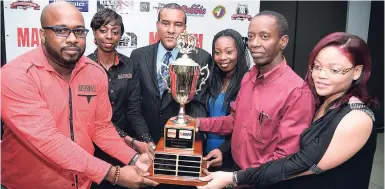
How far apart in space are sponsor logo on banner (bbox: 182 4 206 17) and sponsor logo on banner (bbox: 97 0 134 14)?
543 mm

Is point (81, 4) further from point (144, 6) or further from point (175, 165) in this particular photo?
point (175, 165)

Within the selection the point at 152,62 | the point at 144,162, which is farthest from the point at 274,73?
the point at 152,62

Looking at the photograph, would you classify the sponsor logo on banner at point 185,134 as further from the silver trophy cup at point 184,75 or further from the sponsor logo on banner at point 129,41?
the sponsor logo on banner at point 129,41

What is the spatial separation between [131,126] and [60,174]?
756mm

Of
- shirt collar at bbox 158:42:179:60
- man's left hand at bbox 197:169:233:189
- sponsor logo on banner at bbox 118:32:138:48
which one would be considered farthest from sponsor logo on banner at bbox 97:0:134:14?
man's left hand at bbox 197:169:233:189

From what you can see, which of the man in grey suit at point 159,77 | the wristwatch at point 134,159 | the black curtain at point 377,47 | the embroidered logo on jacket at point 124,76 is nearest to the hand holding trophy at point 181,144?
the wristwatch at point 134,159

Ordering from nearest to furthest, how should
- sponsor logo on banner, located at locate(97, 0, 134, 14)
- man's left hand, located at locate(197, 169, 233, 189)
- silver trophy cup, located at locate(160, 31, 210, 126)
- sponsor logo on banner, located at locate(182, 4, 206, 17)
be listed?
man's left hand, located at locate(197, 169, 233, 189), silver trophy cup, located at locate(160, 31, 210, 126), sponsor logo on banner, located at locate(97, 0, 134, 14), sponsor logo on banner, located at locate(182, 4, 206, 17)

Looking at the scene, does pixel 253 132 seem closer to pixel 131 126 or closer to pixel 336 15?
pixel 131 126

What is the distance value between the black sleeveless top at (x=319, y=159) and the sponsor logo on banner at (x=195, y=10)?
2.34m

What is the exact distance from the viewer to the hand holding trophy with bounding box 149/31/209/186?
175 centimetres

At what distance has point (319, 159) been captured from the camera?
1268 mm

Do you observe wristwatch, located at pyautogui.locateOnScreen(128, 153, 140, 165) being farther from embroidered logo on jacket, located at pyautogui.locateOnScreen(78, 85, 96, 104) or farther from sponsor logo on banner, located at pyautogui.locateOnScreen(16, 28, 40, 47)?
sponsor logo on banner, located at pyautogui.locateOnScreen(16, 28, 40, 47)

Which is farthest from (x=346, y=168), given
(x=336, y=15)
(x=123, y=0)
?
(x=336, y=15)

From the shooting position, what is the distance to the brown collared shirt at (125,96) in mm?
2148
